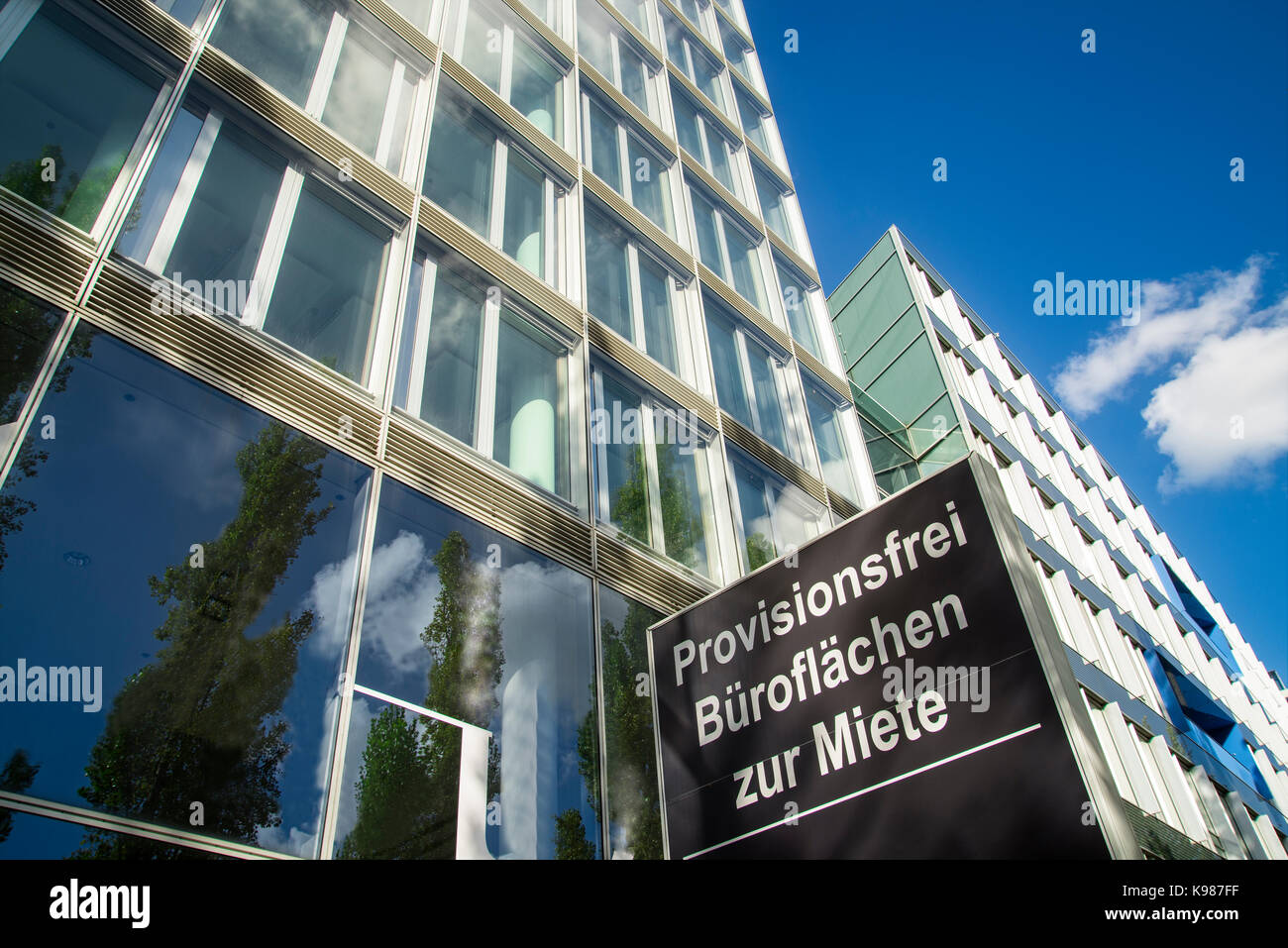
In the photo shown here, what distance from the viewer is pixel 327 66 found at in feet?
33.3

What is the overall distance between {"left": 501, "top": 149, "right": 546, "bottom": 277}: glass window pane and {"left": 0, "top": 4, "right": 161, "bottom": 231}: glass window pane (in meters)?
4.47

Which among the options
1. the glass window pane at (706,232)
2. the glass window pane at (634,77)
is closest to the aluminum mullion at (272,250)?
the glass window pane at (706,232)

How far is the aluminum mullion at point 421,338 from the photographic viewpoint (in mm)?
8445

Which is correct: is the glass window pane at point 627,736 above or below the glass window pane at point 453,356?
below

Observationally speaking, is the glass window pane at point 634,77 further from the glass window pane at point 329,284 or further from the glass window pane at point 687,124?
the glass window pane at point 329,284

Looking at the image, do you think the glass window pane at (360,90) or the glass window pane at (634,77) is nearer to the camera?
the glass window pane at (360,90)

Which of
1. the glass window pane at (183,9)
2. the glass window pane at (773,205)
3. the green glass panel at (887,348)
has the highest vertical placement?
the green glass panel at (887,348)

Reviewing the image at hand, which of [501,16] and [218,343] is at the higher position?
[501,16]

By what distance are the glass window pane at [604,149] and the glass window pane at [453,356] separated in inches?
205

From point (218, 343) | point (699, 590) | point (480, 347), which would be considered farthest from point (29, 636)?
point (699, 590)

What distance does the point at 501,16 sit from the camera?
14.3m

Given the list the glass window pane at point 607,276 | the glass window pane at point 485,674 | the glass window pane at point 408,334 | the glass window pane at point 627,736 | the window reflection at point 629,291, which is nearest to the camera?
Answer: the glass window pane at point 485,674
